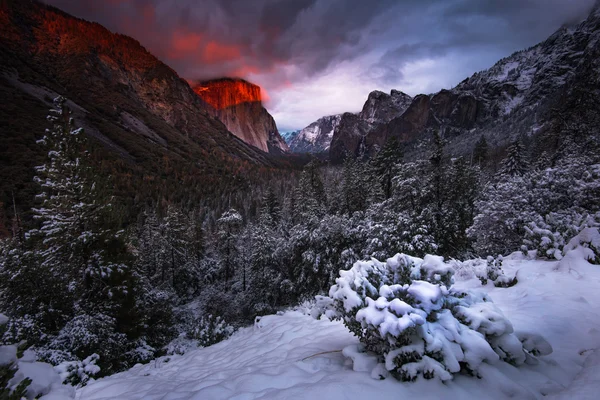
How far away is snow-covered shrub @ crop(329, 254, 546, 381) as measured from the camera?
85.2 inches

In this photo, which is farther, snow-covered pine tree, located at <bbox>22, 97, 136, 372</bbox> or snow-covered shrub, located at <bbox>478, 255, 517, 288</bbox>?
snow-covered pine tree, located at <bbox>22, 97, 136, 372</bbox>

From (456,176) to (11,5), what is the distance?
285372mm

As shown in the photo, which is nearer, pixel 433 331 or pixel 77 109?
pixel 433 331

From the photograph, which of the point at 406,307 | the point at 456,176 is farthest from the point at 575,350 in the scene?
the point at 456,176

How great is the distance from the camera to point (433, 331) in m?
2.34

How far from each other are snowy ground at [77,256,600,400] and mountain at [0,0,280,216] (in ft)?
280

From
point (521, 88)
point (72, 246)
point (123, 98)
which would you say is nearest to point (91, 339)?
point (72, 246)

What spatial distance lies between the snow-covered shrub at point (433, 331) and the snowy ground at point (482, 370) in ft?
0.41

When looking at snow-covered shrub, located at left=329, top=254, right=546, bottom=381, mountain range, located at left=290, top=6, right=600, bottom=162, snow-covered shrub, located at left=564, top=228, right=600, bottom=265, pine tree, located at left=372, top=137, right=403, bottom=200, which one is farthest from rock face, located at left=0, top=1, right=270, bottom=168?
snow-covered shrub, located at left=564, top=228, right=600, bottom=265

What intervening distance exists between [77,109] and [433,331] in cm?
16977

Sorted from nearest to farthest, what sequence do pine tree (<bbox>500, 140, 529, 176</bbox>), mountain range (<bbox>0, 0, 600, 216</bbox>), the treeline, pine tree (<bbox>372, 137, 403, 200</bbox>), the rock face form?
1. the treeline
2. pine tree (<bbox>372, 137, 403, 200</bbox>)
3. pine tree (<bbox>500, 140, 529, 176</bbox>)
4. mountain range (<bbox>0, 0, 600, 216</bbox>)
5. the rock face

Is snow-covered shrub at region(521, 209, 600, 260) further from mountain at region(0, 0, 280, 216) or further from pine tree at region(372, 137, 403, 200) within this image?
mountain at region(0, 0, 280, 216)

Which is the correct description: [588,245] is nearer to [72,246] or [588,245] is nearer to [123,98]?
[72,246]

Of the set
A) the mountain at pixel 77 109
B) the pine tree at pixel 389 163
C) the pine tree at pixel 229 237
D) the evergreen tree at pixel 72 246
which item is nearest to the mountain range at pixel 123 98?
the mountain at pixel 77 109
